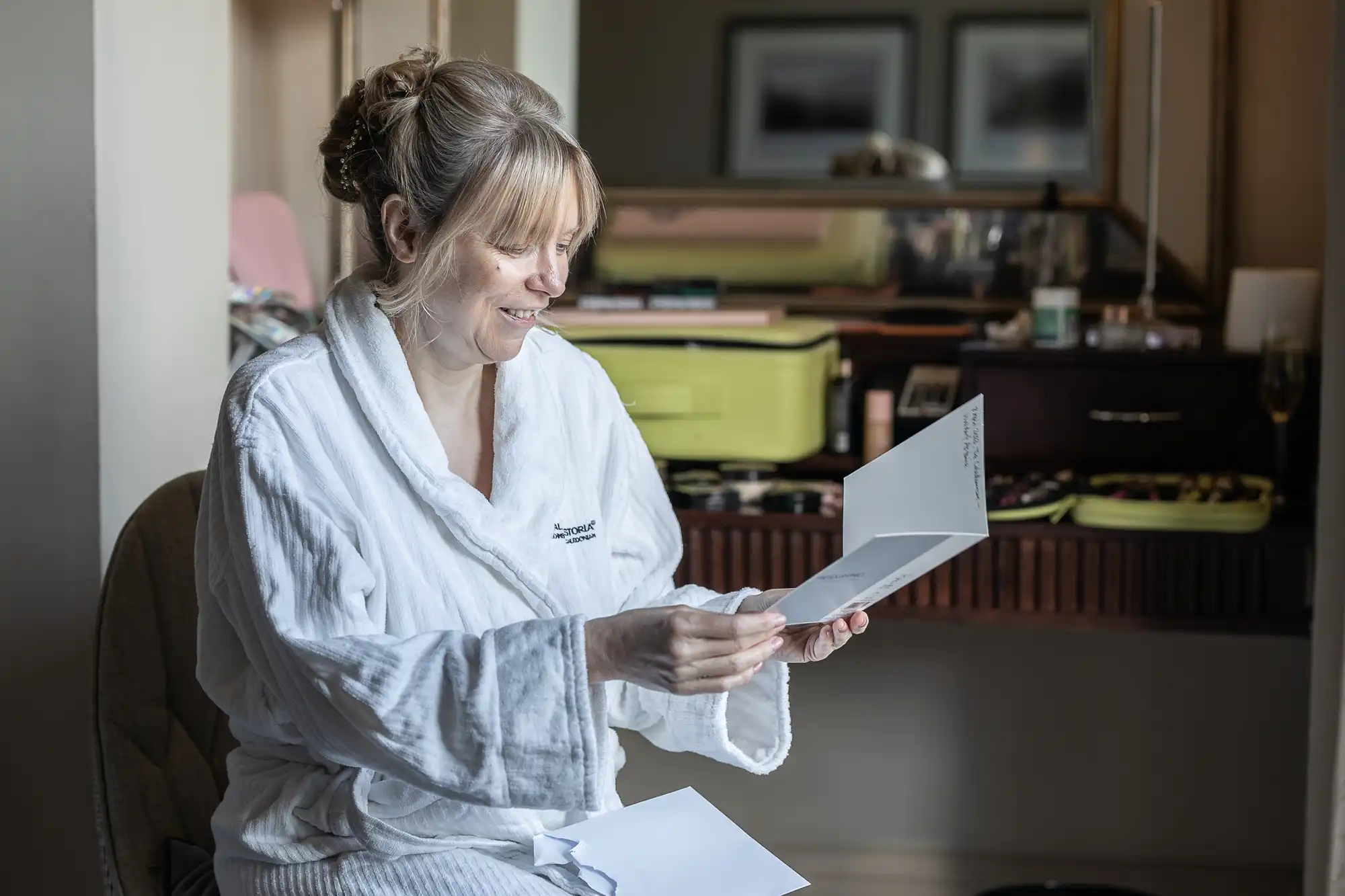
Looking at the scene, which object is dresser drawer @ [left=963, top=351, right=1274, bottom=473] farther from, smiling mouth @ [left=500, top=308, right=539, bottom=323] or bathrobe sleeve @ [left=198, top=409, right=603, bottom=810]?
bathrobe sleeve @ [left=198, top=409, right=603, bottom=810]

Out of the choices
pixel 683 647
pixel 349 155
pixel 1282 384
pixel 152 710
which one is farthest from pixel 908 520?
pixel 1282 384

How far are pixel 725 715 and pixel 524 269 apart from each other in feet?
1.61

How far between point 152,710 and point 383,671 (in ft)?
1.37

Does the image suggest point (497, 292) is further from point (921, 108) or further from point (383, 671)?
point (921, 108)

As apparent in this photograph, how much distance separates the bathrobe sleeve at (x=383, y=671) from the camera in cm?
107

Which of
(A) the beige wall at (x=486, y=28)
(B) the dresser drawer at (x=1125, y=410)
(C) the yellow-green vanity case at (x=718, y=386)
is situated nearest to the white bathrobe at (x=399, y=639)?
(C) the yellow-green vanity case at (x=718, y=386)

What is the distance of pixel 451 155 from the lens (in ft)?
3.99

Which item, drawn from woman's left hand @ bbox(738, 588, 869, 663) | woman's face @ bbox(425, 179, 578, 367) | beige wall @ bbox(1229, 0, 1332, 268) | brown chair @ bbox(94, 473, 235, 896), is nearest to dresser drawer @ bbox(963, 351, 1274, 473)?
beige wall @ bbox(1229, 0, 1332, 268)

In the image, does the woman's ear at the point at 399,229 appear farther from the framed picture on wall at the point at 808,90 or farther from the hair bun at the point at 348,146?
the framed picture on wall at the point at 808,90

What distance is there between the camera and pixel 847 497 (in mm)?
1216

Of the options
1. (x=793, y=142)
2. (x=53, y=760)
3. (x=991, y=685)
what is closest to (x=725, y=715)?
(x=53, y=760)

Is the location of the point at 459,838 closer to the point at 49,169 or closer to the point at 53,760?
the point at 53,760

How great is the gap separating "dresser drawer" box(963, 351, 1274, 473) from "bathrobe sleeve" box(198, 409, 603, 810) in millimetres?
1164

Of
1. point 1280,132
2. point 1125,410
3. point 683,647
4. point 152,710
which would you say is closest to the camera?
point 683,647
